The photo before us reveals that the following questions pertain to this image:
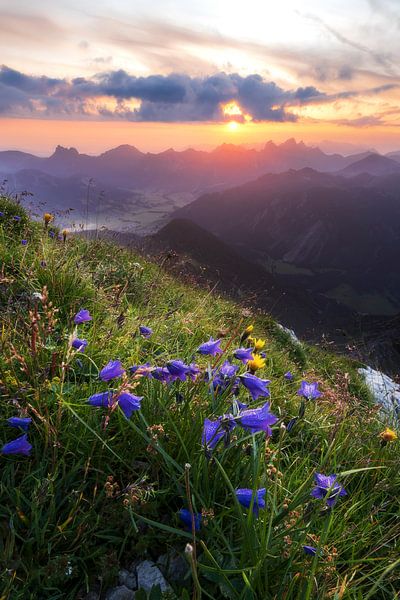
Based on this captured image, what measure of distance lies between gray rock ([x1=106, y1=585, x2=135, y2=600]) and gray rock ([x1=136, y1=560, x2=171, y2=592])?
64 mm

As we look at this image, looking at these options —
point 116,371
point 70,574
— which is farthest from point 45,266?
point 70,574

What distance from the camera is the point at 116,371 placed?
2.35 metres

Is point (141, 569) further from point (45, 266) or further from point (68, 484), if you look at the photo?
point (45, 266)

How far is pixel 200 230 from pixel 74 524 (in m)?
195

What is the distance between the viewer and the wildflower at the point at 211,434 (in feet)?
7.18

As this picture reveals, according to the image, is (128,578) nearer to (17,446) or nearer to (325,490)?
(17,446)

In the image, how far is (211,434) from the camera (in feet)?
7.38

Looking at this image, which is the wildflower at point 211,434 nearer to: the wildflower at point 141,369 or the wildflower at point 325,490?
the wildflower at point 141,369

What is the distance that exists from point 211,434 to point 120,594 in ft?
2.92

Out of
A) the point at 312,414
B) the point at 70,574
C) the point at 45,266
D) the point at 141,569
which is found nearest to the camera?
the point at 70,574

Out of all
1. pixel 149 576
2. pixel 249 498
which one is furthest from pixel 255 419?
pixel 149 576

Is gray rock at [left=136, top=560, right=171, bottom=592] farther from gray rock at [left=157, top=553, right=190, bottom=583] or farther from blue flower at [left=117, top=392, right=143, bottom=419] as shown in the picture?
blue flower at [left=117, top=392, right=143, bottom=419]

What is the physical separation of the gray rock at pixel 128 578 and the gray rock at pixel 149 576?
0.02 meters

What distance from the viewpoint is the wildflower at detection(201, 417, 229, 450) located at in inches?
86.2
